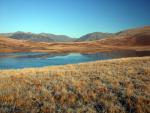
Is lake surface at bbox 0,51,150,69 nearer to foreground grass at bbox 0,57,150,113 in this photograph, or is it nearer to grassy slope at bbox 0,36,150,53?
foreground grass at bbox 0,57,150,113

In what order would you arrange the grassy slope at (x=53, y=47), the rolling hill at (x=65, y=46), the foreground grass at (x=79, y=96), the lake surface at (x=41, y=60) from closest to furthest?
1. the foreground grass at (x=79, y=96)
2. the lake surface at (x=41, y=60)
3. the grassy slope at (x=53, y=47)
4. the rolling hill at (x=65, y=46)

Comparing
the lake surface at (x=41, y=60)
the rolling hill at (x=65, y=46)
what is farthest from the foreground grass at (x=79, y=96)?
the rolling hill at (x=65, y=46)

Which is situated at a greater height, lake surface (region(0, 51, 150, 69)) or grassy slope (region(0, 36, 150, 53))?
grassy slope (region(0, 36, 150, 53))

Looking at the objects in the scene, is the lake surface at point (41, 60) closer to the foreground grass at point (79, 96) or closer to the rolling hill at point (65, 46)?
the foreground grass at point (79, 96)

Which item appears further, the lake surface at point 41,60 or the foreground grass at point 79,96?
the lake surface at point 41,60

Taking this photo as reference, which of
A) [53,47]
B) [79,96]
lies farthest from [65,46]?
[79,96]

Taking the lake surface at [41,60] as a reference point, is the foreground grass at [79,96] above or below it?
above

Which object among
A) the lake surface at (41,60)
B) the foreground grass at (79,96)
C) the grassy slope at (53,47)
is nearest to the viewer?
the foreground grass at (79,96)

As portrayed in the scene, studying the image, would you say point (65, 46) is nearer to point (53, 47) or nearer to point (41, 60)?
point (53, 47)

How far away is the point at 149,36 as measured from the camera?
149250mm

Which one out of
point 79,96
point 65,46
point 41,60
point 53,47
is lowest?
point 41,60

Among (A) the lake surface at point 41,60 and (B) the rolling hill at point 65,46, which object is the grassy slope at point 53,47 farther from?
(A) the lake surface at point 41,60

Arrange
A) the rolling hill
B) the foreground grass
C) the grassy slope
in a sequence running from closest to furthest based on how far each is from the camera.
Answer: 1. the foreground grass
2. the grassy slope
3. the rolling hill

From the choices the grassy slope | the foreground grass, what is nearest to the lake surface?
the foreground grass
